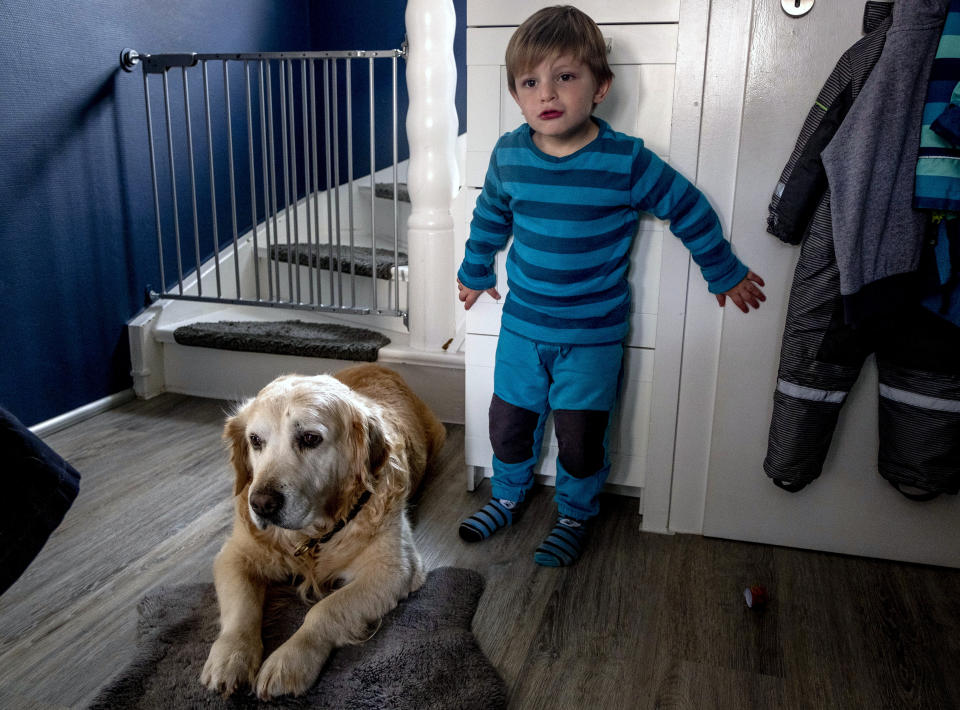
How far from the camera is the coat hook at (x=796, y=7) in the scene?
4.84 ft

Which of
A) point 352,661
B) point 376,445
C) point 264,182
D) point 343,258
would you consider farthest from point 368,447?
point 264,182

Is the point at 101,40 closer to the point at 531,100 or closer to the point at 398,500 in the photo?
the point at 531,100

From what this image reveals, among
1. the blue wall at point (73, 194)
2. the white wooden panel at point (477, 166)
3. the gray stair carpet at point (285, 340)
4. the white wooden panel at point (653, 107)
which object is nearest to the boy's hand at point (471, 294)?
the white wooden panel at point (477, 166)

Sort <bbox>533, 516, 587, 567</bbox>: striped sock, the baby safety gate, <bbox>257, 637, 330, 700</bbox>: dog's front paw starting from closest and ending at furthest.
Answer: <bbox>257, 637, 330, 700</bbox>: dog's front paw
<bbox>533, 516, 587, 567</bbox>: striped sock
the baby safety gate

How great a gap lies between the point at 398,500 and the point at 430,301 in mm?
1115

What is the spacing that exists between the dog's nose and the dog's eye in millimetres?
108

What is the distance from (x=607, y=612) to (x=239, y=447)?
2.67ft

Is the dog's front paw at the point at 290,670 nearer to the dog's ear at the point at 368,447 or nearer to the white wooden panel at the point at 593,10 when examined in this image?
the dog's ear at the point at 368,447

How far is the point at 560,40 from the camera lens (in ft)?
4.91

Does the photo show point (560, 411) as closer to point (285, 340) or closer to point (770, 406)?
point (770, 406)

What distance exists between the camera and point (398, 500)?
1564mm

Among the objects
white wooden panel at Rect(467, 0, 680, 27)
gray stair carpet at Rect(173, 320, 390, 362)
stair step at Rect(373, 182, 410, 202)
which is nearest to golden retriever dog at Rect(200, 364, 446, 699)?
white wooden panel at Rect(467, 0, 680, 27)

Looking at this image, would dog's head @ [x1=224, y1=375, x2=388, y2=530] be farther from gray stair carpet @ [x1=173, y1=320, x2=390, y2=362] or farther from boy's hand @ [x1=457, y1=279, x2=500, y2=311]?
gray stair carpet @ [x1=173, y1=320, x2=390, y2=362]

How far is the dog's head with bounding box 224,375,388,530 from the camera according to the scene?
1337 mm
